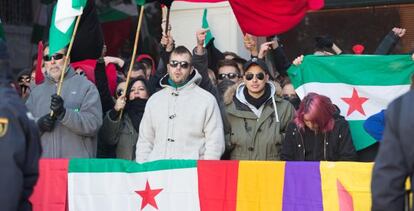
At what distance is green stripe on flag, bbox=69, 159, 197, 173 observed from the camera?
28.7 ft

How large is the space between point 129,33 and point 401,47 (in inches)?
165

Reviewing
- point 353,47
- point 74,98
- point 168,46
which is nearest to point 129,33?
point 353,47

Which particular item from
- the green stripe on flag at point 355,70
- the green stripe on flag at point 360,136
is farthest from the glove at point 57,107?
the green stripe on flag at point 360,136

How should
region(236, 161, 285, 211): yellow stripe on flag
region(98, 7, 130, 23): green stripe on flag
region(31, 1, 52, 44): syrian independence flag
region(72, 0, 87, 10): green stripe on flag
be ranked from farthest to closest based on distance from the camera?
region(31, 1, 52, 44): syrian independence flag, region(98, 7, 130, 23): green stripe on flag, region(72, 0, 87, 10): green stripe on flag, region(236, 161, 285, 211): yellow stripe on flag

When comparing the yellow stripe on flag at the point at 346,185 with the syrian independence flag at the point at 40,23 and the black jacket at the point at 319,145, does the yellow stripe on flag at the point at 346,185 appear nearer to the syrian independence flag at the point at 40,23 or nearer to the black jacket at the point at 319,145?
the black jacket at the point at 319,145

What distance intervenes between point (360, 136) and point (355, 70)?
0.80 m

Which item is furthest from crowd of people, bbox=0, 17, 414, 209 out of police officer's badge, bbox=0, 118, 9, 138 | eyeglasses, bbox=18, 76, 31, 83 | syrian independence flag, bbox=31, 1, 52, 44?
syrian independence flag, bbox=31, 1, 52, 44

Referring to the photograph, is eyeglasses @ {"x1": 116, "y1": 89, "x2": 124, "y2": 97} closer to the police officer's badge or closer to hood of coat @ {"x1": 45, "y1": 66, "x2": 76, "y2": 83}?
hood of coat @ {"x1": 45, "y1": 66, "x2": 76, "y2": 83}

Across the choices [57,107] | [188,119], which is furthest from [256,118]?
[57,107]

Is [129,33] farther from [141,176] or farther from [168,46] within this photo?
[141,176]

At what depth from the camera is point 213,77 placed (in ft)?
33.7

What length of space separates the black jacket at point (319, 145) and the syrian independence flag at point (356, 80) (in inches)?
45.1

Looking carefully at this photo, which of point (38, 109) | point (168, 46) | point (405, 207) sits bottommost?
point (405, 207)

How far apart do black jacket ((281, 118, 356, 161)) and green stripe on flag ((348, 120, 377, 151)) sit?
0.82m
